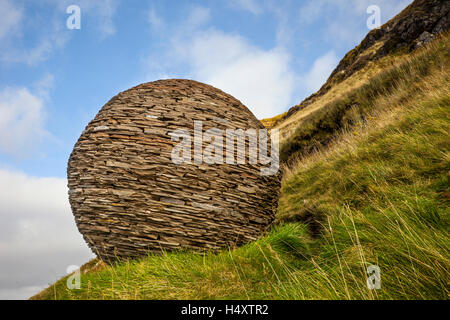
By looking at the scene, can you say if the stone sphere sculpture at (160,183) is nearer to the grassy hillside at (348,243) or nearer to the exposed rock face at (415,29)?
the grassy hillside at (348,243)

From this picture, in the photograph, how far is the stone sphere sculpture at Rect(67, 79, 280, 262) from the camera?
11.5ft

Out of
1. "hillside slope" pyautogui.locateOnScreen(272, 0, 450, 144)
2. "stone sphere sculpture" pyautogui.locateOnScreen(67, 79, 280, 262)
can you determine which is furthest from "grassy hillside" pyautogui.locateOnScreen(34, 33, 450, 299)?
"hillside slope" pyautogui.locateOnScreen(272, 0, 450, 144)

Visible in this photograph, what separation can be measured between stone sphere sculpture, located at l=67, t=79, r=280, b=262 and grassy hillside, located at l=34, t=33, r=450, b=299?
0.28m

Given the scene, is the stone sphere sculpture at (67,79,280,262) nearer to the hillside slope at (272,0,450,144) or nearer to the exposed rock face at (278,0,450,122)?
the hillside slope at (272,0,450,144)

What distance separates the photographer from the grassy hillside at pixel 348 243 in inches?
84.4

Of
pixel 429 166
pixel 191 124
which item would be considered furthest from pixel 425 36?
pixel 191 124

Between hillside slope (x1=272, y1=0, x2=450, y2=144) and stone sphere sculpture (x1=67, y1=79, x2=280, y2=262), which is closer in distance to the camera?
stone sphere sculpture (x1=67, y1=79, x2=280, y2=262)

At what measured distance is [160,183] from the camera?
11.5 ft

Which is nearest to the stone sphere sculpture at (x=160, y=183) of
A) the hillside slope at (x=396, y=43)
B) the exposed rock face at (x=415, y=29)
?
the hillside slope at (x=396, y=43)

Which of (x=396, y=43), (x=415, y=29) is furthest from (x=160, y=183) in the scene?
(x=396, y=43)

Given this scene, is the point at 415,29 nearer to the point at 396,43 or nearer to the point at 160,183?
the point at 396,43

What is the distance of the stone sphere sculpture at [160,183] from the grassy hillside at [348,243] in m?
0.28

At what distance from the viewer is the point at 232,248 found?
3785 millimetres
